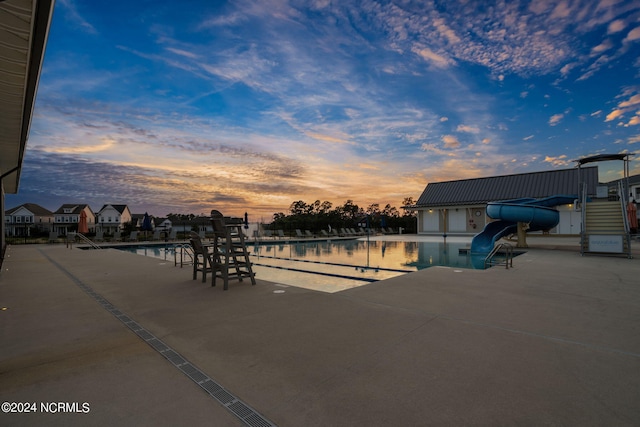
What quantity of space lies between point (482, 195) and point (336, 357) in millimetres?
25959

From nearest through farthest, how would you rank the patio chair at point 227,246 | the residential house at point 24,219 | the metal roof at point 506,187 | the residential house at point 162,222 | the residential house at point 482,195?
1. the patio chair at point 227,246
2. the residential house at point 482,195
3. the metal roof at point 506,187
4. the residential house at point 24,219
5. the residential house at point 162,222

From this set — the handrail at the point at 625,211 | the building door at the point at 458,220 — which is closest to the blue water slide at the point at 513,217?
the handrail at the point at 625,211

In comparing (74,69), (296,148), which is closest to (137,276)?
(74,69)

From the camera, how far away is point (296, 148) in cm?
1820

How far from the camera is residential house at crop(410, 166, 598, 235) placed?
2069 cm

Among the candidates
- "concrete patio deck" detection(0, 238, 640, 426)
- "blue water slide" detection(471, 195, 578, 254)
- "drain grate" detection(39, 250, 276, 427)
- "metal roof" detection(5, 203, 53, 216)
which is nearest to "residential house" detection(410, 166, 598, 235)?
"blue water slide" detection(471, 195, 578, 254)

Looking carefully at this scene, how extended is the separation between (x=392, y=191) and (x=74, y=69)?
26063 mm

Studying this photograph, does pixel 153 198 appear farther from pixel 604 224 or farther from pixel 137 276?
pixel 604 224

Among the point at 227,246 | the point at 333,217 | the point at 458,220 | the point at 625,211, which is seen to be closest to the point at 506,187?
the point at 458,220

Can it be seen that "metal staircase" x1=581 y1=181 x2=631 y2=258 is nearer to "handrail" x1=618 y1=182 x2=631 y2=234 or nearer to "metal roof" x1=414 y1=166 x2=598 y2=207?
"handrail" x1=618 y1=182 x2=631 y2=234

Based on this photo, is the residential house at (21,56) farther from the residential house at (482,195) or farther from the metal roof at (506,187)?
the metal roof at (506,187)

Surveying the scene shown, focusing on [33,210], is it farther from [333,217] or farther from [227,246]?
[227,246]

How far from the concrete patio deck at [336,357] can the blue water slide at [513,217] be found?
8.00m

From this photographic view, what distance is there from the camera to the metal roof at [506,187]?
21.1 m
